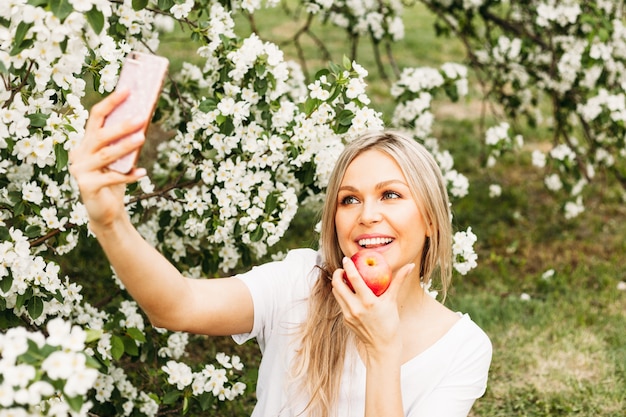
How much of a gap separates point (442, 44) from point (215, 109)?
26.9 feet

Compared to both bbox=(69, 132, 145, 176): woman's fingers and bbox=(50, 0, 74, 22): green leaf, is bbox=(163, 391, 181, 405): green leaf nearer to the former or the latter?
bbox=(69, 132, 145, 176): woman's fingers

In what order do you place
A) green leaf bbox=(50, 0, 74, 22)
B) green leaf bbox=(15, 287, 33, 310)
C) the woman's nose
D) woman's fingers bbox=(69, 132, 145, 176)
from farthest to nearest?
green leaf bbox=(15, 287, 33, 310) < the woman's nose < green leaf bbox=(50, 0, 74, 22) < woman's fingers bbox=(69, 132, 145, 176)

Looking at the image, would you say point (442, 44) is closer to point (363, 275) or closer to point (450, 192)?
point (450, 192)

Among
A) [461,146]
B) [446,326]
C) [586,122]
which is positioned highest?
[446,326]

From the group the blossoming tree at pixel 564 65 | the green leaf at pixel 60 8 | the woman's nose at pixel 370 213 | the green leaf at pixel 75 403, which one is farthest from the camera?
the blossoming tree at pixel 564 65

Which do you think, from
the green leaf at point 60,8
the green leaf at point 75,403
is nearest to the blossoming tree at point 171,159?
the green leaf at point 60,8

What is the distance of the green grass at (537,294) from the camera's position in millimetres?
3908

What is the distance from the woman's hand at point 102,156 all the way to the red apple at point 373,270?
2.52 feet

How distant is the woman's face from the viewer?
2371 mm

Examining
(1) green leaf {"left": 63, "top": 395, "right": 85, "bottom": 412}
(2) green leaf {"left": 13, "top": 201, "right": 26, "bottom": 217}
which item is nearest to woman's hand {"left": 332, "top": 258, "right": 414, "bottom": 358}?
(1) green leaf {"left": 63, "top": 395, "right": 85, "bottom": 412}

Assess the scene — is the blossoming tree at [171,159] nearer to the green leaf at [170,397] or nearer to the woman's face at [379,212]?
the green leaf at [170,397]

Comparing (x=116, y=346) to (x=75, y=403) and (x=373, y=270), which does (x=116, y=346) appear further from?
(x=75, y=403)

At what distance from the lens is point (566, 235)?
5.91 m

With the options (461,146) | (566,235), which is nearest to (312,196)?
(566,235)
